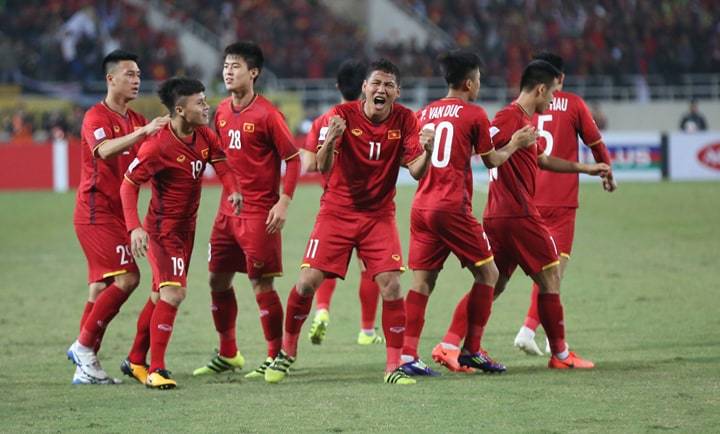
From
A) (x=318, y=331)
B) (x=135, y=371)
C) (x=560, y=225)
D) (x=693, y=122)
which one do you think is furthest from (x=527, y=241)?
(x=693, y=122)

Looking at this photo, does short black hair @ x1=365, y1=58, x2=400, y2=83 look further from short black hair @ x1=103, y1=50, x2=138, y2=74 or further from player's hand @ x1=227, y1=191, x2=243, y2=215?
short black hair @ x1=103, y1=50, x2=138, y2=74

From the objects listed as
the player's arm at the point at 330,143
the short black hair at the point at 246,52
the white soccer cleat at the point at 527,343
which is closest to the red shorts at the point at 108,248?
the short black hair at the point at 246,52

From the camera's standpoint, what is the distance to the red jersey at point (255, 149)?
860 cm

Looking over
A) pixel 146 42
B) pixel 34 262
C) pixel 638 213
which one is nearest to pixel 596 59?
pixel 146 42

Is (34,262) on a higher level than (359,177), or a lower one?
lower

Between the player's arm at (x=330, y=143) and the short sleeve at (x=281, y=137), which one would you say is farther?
the short sleeve at (x=281, y=137)

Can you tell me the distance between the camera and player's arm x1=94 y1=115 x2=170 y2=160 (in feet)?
26.6

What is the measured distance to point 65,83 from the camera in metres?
36.4

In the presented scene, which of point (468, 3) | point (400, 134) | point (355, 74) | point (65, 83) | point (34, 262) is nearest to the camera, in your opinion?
point (400, 134)

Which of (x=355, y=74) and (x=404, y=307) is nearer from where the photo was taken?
(x=404, y=307)

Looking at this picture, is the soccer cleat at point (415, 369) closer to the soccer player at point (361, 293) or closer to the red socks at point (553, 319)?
the red socks at point (553, 319)

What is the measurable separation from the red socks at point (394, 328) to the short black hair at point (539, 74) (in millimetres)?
1727

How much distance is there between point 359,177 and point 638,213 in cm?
1509

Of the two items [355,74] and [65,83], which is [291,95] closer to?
[65,83]
